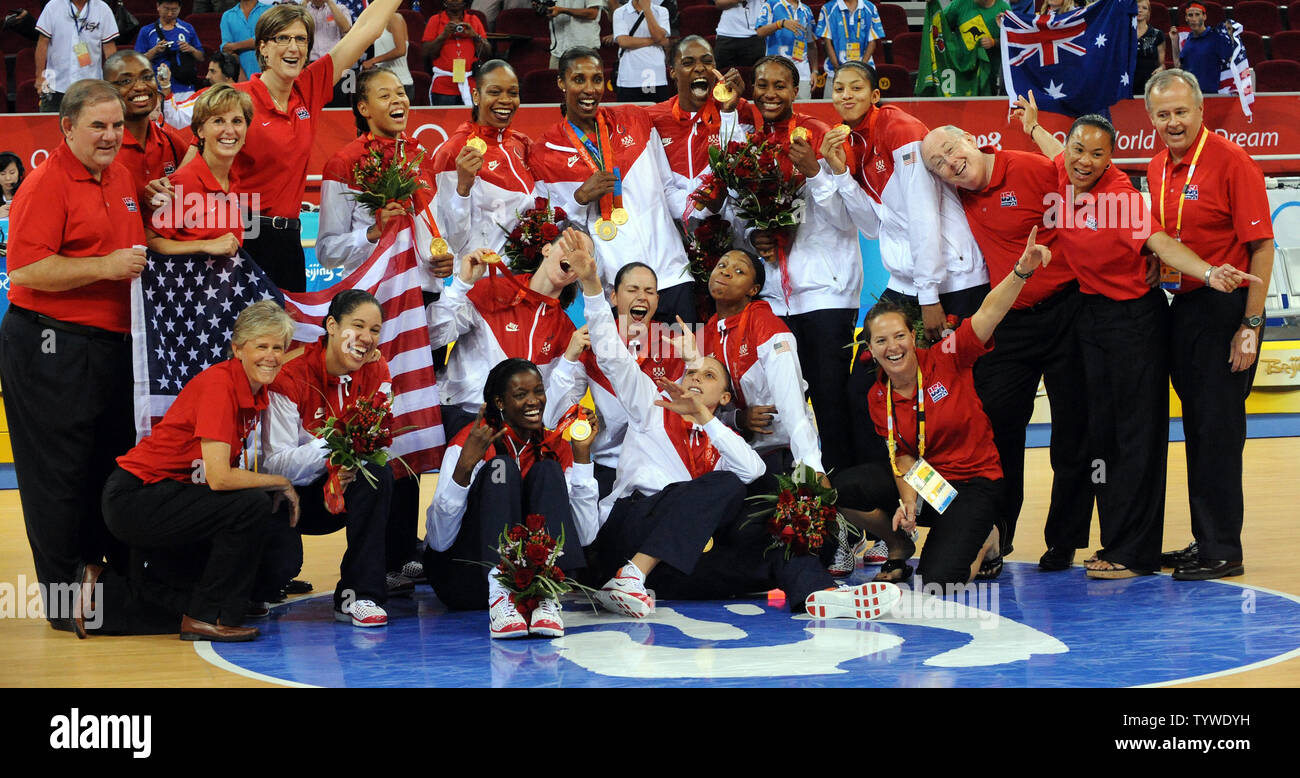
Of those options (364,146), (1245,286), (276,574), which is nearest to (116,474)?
(276,574)

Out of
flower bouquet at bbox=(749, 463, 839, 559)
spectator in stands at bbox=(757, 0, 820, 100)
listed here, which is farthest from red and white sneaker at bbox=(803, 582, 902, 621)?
spectator in stands at bbox=(757, 0, 820, 100)

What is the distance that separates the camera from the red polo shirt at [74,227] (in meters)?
6.25

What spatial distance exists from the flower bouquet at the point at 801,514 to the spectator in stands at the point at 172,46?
848 centimetres

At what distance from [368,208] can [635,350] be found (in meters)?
1.66

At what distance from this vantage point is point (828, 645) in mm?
5805

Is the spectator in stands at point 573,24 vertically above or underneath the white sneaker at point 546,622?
above

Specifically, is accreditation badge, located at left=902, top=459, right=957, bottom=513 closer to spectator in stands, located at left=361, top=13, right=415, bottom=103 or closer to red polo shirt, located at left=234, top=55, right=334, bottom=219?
red polo shirt, located at left=234, top=55, right=334, bottom=219

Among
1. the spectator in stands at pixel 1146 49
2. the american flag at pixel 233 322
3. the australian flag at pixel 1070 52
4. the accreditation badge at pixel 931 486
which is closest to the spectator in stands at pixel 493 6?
the australian flag at pixel 1070 52

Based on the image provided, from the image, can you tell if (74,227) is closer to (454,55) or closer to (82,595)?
(82,595)

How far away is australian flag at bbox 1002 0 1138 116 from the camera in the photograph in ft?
44.9

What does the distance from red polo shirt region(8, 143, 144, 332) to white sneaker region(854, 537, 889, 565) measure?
13.9ft

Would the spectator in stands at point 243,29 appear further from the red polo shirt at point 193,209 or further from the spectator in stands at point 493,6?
the red polo shirt at point 193,209

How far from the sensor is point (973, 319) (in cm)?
687

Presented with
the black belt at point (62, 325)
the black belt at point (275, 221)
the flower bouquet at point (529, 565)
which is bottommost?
the flower bouquet at point (529, 565)
